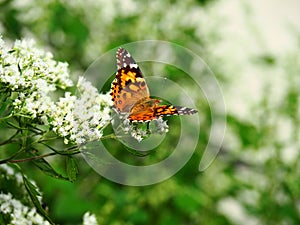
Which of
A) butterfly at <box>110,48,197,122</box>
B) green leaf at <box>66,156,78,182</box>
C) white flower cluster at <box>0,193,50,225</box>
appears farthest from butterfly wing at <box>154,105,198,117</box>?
white flower cluster at <box>0,193,50,225</box>

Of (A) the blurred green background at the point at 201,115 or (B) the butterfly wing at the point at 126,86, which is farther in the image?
(A) the blurred green background at the point at 201,115

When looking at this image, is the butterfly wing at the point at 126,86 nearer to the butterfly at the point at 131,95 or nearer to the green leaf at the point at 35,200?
the butterfly at the point at 131,95

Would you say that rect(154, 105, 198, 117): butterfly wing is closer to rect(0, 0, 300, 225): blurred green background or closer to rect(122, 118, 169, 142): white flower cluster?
rect(122, 118, 169, 142): white flower cluster

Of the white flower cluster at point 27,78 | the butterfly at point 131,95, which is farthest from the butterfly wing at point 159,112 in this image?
the white flower cluster at point 27,78

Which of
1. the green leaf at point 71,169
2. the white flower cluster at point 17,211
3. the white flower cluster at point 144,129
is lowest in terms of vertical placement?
the white flower cluster at point 17,211

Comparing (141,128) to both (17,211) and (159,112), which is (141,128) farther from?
(17,211)

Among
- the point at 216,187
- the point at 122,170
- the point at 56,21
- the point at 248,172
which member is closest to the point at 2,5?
the point at 56,21

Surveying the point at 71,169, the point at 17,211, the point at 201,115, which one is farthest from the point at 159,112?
the point at 201,115
